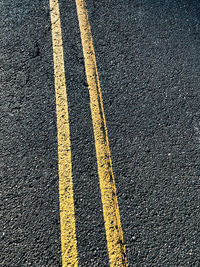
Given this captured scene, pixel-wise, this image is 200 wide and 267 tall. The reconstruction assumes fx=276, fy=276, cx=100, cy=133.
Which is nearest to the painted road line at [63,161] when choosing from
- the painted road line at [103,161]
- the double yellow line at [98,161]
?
the double yellow line at [98,161]

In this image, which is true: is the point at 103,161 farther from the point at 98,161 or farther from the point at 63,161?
the point at 63,161

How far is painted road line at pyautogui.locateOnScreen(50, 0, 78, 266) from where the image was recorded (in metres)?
2.45

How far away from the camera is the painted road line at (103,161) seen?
2.49m

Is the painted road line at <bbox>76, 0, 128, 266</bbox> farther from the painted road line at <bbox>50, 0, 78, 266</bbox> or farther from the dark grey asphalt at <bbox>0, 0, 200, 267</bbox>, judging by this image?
the painted road line at <bbox>50, 0, 78, 266</bbox>

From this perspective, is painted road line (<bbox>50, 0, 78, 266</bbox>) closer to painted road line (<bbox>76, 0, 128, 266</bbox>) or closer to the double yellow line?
the double yellow line

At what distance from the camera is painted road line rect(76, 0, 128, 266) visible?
8.18ft

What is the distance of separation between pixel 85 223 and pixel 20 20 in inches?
113

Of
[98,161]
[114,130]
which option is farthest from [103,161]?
[114,130]

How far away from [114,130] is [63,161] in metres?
0.68

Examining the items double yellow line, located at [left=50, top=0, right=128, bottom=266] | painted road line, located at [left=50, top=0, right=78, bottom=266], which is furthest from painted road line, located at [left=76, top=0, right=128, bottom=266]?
painted road line, located at [left=50, top=0, right=78, bottom=266]

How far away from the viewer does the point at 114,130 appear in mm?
3096

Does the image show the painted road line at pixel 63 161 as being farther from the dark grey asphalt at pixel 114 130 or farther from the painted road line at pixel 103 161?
the painted road line at pixel 103 161

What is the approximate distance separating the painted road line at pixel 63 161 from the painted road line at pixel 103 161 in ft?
0.99

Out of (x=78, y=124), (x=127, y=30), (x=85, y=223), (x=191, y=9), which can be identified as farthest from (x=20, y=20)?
(x=85, y=223)
